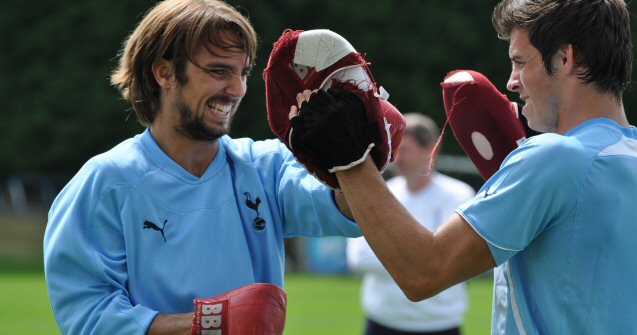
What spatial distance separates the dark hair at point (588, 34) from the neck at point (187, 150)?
1.27 meters

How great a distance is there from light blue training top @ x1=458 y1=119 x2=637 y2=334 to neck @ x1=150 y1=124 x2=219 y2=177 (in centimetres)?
112

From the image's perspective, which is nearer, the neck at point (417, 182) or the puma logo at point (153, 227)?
the puma logo at point (153, 227)

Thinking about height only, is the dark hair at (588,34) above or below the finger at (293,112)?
above

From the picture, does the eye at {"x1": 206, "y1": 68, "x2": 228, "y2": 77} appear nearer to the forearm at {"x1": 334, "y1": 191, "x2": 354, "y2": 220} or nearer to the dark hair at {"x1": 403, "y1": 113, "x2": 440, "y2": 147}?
the forearm at {"x1": 334, "y1": 191, "x2": 354, "y2": 220}

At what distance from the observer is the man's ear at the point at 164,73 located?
3.57m

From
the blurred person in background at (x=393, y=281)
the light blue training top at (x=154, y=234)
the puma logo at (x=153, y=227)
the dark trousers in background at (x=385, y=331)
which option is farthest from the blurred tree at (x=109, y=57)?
the puma logo at (x=153, y=227)

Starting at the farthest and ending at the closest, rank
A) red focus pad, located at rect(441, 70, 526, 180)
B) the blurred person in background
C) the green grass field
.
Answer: the green grass field → the blurred person in background → red focus pad, located at rect(441, 70, 526, 180)

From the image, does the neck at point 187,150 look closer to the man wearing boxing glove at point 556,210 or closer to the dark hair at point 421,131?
the man wearing boxing glove at point 556,210

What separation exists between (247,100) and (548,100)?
78.6ft

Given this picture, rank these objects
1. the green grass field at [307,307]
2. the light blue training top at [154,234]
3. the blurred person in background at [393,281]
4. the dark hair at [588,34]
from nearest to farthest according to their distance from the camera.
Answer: the dark hair at [588,34] → the light blue training top at [154,234] → the blurred person in background at [393,281] → the green grass field at [307,307]

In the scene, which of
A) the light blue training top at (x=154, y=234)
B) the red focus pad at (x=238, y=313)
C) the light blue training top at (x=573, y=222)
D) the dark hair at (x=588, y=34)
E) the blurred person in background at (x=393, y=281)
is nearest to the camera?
the light blue training top at (x=573, y=222)

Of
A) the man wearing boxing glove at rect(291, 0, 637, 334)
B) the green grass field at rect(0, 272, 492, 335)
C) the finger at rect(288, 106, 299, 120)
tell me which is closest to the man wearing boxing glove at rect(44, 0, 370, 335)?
the finger at rect(288, 106, 299, 120)

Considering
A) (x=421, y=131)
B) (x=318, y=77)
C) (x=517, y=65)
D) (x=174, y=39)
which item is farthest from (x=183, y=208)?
(x=421, y=131)

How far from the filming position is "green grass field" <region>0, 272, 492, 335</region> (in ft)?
39.8
